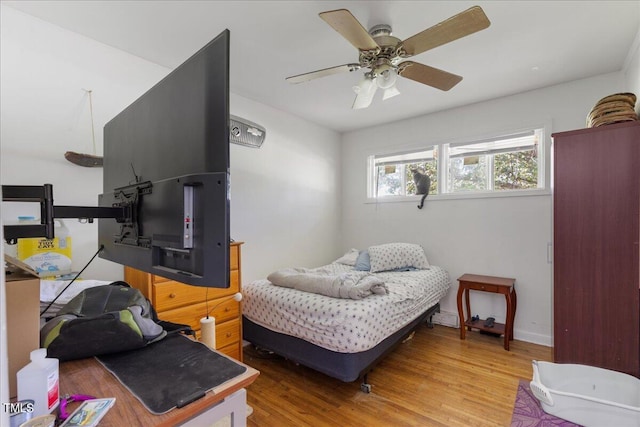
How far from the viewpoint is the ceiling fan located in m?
1.42

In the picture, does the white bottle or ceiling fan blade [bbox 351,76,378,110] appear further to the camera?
ceiling fan blade [bbox 351,76,378,110]

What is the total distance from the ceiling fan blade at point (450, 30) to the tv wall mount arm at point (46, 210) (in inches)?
59.0

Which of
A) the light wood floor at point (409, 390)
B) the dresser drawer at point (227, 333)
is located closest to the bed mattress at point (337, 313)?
the dresser drawer at point (227, 333)

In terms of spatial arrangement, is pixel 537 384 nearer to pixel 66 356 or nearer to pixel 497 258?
pixel 497 258

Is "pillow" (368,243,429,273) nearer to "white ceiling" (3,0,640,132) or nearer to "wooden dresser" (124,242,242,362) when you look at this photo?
"wooden dresser" (124,242,242,362)

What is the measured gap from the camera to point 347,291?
Answer: 7.29 feet

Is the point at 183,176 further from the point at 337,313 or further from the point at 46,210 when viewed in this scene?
the point at 337,313

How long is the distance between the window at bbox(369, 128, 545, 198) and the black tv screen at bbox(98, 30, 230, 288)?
339cm

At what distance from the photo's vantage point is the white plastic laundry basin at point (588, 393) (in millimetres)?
1523

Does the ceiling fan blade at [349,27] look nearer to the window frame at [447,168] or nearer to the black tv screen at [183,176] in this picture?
the black tv screen at [183,176]

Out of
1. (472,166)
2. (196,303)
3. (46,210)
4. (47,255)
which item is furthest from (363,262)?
(46,210)

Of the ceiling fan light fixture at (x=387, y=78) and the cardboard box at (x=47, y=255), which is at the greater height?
the ceiling fan light fixture at (x=387, y=78)

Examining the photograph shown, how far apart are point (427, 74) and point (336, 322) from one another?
1780mm

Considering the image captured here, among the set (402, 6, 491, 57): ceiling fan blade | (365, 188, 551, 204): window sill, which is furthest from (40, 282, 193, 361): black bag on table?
(365, 188, 551, 204): window sill
